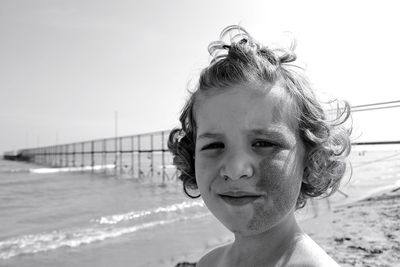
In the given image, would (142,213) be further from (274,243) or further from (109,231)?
(274,243)

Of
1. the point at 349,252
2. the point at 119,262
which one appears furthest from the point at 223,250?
the point at 119,262

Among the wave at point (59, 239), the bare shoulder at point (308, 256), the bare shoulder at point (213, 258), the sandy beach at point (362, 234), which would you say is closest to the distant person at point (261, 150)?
the bare shoulder at point (308, 256)

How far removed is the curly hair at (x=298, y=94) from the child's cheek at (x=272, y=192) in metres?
0.25

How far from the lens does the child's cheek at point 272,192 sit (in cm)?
143

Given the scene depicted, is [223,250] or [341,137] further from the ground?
[341,137]

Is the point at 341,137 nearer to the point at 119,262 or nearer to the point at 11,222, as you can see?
the point at 119,262

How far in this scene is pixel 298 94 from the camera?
1.65 metres

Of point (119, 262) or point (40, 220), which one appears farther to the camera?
point (40, 220)

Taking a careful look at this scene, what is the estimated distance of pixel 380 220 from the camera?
19.5ft

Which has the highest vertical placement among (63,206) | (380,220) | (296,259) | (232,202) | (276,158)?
(276,158)

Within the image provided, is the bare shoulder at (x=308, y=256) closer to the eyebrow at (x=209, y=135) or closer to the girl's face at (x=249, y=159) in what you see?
the girl's face at (x=249, y=159)

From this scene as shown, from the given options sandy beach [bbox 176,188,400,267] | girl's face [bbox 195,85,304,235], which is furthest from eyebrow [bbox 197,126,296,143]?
sandy beach [bbox 176,188,400,267]

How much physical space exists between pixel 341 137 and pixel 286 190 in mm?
618

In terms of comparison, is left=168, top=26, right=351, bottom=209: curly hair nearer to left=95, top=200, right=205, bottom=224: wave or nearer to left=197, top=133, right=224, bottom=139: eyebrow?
left=197, top=133, right=224, bottom=139: eyebrow
